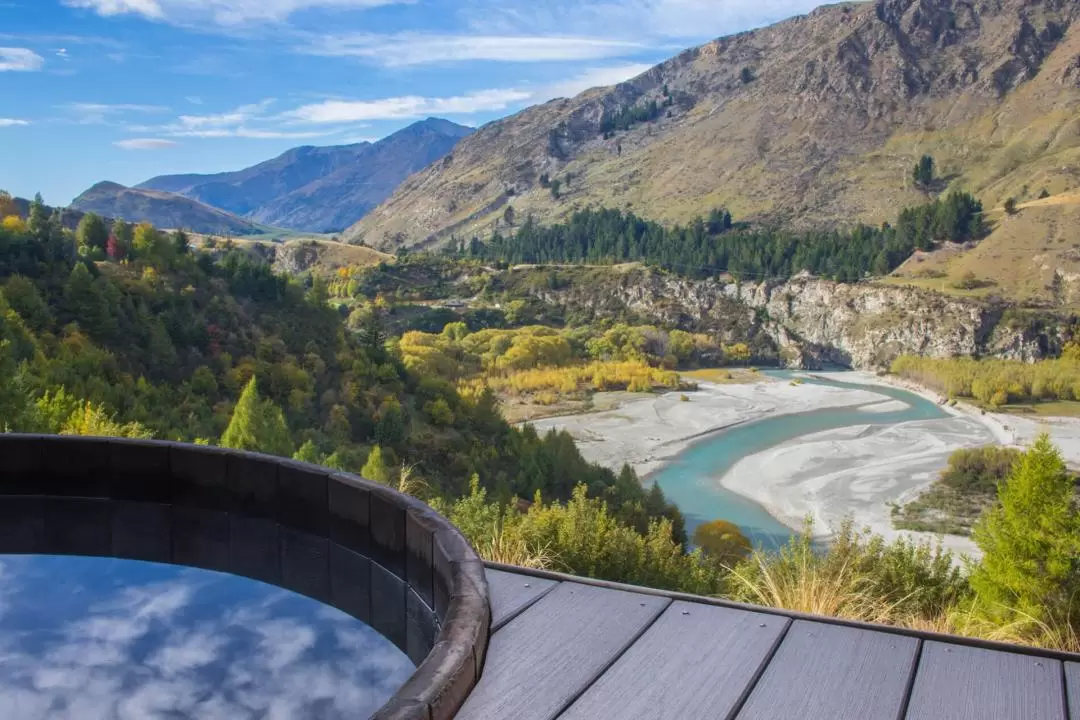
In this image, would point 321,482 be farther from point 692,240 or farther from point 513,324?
point 692,240

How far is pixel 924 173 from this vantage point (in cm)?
11738

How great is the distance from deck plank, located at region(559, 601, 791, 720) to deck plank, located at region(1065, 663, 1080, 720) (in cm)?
70

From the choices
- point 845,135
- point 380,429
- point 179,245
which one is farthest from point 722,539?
point 845,135

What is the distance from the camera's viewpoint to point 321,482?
10.3 feet

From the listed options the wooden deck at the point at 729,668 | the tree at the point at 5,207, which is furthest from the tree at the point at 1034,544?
the tree at the point at 5,207

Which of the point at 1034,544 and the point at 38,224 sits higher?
the point at 38,224

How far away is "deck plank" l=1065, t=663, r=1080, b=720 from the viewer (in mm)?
2070

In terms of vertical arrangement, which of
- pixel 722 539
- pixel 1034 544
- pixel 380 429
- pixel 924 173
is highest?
pixel 924 173

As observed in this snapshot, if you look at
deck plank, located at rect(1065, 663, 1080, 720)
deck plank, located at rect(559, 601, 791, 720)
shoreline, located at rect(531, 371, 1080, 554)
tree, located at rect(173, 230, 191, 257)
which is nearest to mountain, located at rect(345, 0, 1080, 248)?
shoreline, located at rect(531, 371, 1080, 554)

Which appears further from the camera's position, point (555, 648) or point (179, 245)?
point (179, 245)

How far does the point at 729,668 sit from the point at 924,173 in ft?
422

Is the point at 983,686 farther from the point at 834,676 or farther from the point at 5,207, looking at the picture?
the point at 5,207

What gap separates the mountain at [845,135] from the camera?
120125 mm

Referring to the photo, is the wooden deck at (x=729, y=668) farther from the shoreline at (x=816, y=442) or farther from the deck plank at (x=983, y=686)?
the shoreline at (x=816, y=442)
